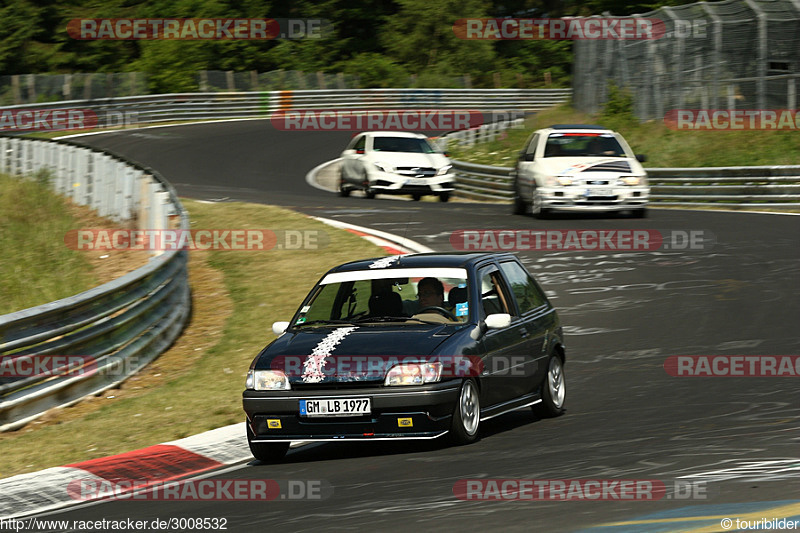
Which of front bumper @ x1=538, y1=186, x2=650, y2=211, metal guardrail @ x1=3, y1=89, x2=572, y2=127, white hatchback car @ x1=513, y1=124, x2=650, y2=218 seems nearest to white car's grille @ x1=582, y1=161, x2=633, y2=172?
white hatchback car @ x1=513, y1=124, x2=650, y2=218

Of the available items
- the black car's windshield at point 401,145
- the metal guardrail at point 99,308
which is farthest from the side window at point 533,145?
the metal guardrail at point 99,308

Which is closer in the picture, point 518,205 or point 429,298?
point 429,298

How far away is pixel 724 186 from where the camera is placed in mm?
25391

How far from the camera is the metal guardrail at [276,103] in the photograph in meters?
46.1

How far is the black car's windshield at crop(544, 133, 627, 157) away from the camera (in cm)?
2231

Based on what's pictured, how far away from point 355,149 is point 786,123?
1023 centimetres

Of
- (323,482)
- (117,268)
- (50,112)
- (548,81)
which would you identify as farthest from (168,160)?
(548,81)

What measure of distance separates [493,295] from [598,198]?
12.4m

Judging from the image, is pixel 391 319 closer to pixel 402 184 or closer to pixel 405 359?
pixel 405 359

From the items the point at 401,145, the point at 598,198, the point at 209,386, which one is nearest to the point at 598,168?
the point at 598,198

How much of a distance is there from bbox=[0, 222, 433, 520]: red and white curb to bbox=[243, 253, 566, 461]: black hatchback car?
21.5 inches

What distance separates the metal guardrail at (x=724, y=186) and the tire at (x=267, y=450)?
17616 millimetres

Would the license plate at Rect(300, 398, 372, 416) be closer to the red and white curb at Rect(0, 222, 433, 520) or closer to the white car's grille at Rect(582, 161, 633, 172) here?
the red and white curb at Rect(0, 222, 433, 520)

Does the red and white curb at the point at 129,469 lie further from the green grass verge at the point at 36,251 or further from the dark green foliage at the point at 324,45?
the dark green foliage at the point at 324,45
